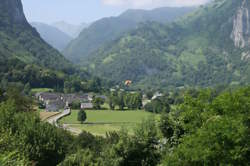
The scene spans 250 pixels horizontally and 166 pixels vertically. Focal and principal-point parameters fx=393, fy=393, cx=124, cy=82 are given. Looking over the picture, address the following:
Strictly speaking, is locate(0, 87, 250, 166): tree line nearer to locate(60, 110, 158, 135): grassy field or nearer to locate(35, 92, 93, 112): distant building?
locate(60, 110, 158, 135): grassy field

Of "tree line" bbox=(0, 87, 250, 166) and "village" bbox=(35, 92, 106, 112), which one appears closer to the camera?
"tree line" bbox=(0, 87, 250, 166)

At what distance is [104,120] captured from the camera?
98312 mm

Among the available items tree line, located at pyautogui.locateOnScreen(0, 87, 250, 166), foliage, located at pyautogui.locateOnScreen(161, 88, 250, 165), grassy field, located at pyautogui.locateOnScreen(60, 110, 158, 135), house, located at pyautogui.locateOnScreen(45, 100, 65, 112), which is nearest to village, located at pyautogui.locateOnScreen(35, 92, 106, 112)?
house, located at pyautogui.locateOnScreen(45, 100, 65, 112)

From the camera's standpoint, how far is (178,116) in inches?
1075

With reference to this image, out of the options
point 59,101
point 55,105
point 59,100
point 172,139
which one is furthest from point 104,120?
point 172,139

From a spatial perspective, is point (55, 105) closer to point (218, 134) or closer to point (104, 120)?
point (104, 120)

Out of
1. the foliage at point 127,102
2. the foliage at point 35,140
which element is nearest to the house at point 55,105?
the foliage at point 127,102

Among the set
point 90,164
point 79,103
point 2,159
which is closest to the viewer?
point 2,159

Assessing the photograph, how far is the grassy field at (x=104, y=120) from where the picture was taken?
8604cm

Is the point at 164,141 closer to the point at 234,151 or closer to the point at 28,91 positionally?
the point at 234,151

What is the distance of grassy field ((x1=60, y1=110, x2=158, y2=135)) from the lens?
282 ft

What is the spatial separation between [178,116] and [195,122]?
448 cm

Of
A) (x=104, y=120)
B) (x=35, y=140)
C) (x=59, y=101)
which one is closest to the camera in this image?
(x=35, y=140)

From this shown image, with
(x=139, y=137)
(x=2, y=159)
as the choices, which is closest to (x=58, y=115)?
(x=139, y=137)
